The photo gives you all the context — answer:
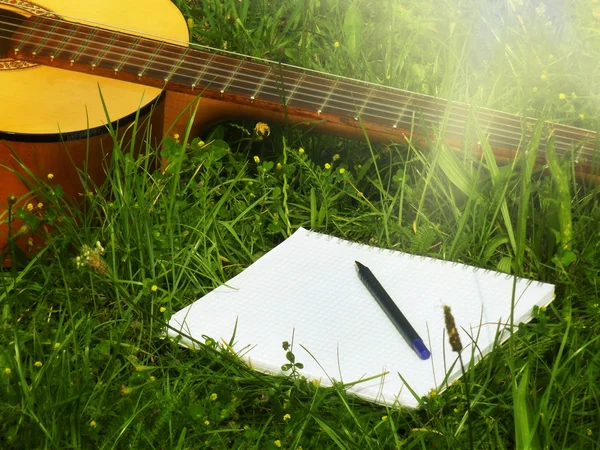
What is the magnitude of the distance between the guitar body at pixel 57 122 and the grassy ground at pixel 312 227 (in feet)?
0.18

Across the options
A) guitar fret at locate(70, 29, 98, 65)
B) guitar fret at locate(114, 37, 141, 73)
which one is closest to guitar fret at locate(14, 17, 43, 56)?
guitar fret at locate(70, 29, 98, 65)

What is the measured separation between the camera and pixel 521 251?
188 cm

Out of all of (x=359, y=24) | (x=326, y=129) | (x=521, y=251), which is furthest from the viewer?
(x=359, y=24)

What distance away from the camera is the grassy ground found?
155 centimetres

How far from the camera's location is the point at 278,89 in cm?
220

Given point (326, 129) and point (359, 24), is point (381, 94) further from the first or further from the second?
point (359, 24)

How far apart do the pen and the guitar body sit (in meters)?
0.65

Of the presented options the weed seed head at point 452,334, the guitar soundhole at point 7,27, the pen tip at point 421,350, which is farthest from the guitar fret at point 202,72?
the weed seed head at point 452,334

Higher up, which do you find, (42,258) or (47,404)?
(47,404)

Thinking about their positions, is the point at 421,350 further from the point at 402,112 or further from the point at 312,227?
the point at 402,112

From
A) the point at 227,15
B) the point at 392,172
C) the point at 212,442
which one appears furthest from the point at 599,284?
the point at 227,15

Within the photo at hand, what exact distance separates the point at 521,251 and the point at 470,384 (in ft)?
1.25

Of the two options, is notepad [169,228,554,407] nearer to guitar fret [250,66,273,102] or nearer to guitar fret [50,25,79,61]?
guitar fret [250,66,273,102]

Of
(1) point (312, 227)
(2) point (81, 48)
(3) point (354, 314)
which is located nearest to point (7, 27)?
(2) point (81, 48)
